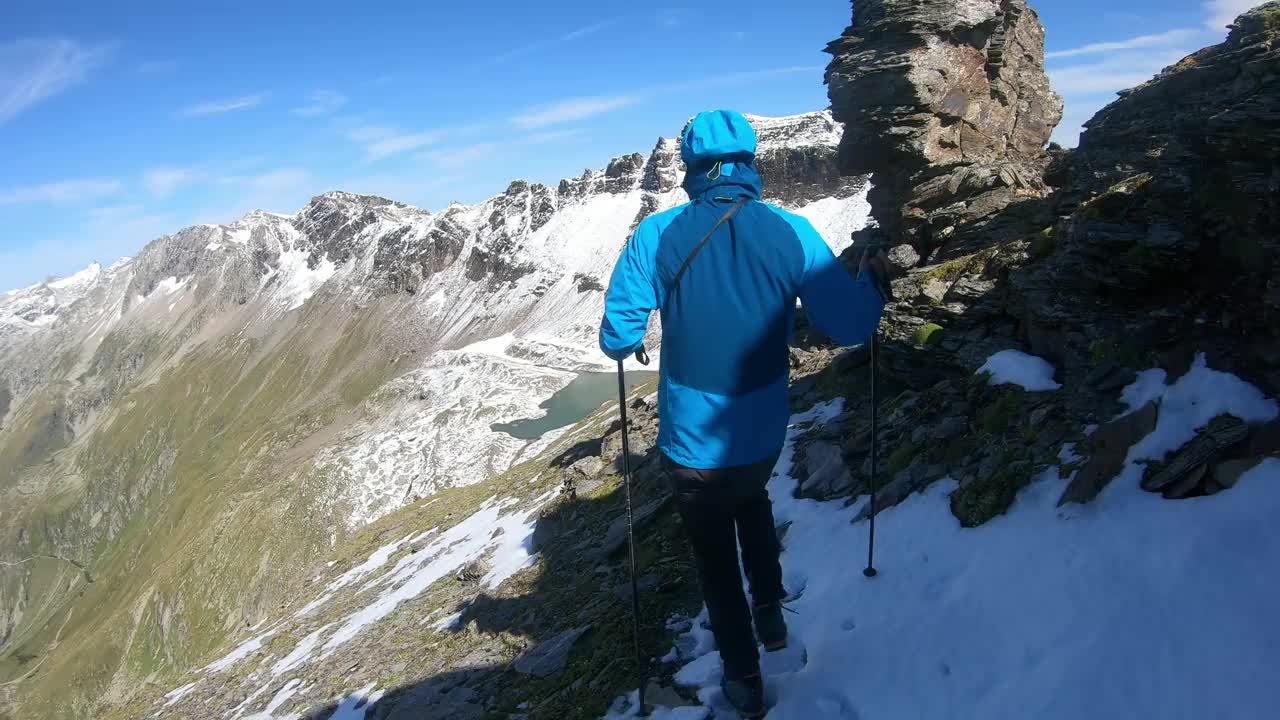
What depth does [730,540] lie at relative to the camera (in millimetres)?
5332

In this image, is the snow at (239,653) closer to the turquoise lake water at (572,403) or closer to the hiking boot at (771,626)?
the hiking boot at (771,626)

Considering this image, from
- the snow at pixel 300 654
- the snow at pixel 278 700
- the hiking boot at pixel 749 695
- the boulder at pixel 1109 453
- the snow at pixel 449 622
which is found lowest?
the snow at pixel 300 654

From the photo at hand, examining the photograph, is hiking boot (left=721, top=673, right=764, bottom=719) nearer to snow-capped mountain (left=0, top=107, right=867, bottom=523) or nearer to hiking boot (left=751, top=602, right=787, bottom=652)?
hiking boot (left=751, top=602, right=787, bottom=652)

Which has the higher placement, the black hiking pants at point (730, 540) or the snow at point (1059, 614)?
the black hiking pants at point (730, 540)

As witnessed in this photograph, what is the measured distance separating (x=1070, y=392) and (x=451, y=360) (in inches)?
5222

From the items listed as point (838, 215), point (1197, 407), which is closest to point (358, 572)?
point (1197, 407)

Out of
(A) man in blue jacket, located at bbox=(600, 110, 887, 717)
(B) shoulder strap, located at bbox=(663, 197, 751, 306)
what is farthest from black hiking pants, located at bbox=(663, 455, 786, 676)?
(B) shoulder strap, located at bbox=(663, 197, 751, 306)

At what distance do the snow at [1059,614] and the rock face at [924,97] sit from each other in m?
11.5

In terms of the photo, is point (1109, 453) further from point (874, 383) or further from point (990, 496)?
point (874, 383)

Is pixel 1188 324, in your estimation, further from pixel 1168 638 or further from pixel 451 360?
pixel 451 360

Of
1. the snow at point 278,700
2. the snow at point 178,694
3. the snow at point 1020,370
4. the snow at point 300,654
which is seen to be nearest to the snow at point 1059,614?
the snow at point 1020,370

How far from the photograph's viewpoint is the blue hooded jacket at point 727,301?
4.85 m

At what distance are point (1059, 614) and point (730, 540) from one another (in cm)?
259

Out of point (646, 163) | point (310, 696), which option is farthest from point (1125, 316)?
point (646, 163)
